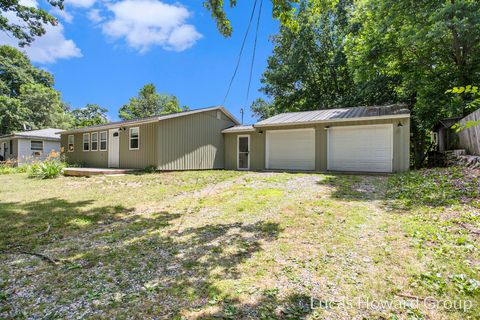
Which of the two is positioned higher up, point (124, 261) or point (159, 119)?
point (159, 119)

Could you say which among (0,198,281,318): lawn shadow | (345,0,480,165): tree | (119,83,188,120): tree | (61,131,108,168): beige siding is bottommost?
(0,198,281,318): lawn shadow

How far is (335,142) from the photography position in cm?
1126

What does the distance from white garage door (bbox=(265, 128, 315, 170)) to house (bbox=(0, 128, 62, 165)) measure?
16.3m

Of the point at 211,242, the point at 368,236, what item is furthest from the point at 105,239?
the point at 368,236

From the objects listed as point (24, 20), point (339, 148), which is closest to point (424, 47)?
point (339, 148)

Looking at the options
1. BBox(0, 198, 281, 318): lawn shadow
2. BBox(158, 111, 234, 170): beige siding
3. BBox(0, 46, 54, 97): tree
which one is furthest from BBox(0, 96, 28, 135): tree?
BBox(0, 198, 281, 318): lawn shadow

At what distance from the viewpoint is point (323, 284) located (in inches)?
95.0

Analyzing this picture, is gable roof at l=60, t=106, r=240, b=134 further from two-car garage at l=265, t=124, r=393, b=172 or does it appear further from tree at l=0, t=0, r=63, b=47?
tree at l=0, t=0, r=63, b=47

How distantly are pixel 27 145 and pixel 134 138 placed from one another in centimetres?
1194

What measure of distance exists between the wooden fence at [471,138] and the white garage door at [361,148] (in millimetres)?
2334

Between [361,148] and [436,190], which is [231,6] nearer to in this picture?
[436,190]

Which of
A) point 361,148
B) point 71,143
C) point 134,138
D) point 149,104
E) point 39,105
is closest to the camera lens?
point 361,148

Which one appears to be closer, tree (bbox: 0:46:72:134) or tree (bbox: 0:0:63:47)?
tree (bbox: 0:0:63:47)

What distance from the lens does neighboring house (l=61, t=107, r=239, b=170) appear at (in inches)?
482
